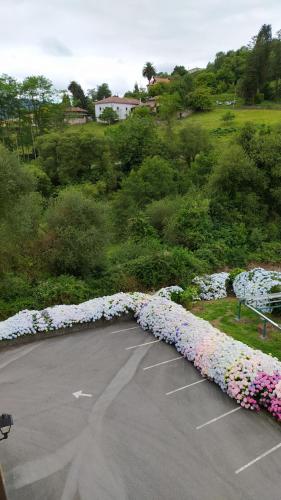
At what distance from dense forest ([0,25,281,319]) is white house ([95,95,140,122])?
28.8 m

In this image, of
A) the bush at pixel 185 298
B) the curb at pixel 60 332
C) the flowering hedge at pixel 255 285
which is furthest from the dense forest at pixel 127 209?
the flowering hedge at pixel 255 285

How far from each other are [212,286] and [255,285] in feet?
6.81

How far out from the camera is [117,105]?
76.8 meters

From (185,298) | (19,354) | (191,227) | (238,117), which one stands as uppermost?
(238,117)

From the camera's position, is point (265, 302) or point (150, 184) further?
point (150, 184)

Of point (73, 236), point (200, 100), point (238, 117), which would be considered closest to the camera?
point (73, 236)

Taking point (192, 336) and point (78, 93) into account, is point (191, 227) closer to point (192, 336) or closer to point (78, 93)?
point (192, 336)

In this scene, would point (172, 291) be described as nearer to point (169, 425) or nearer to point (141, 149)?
point (169, 425)

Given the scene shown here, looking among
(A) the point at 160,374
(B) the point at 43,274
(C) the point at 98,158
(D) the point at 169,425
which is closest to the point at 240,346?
(A) the point at 160,374

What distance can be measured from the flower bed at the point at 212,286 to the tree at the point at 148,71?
101 metres

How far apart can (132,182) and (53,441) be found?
1109 inches

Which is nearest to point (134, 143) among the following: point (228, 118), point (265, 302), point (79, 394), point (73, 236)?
point (228, 118)

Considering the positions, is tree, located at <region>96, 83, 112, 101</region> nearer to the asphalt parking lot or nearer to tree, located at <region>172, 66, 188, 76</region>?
tree, located at <region>172, 66, 188, 76</region>

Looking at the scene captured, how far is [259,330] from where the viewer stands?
1321 cm
